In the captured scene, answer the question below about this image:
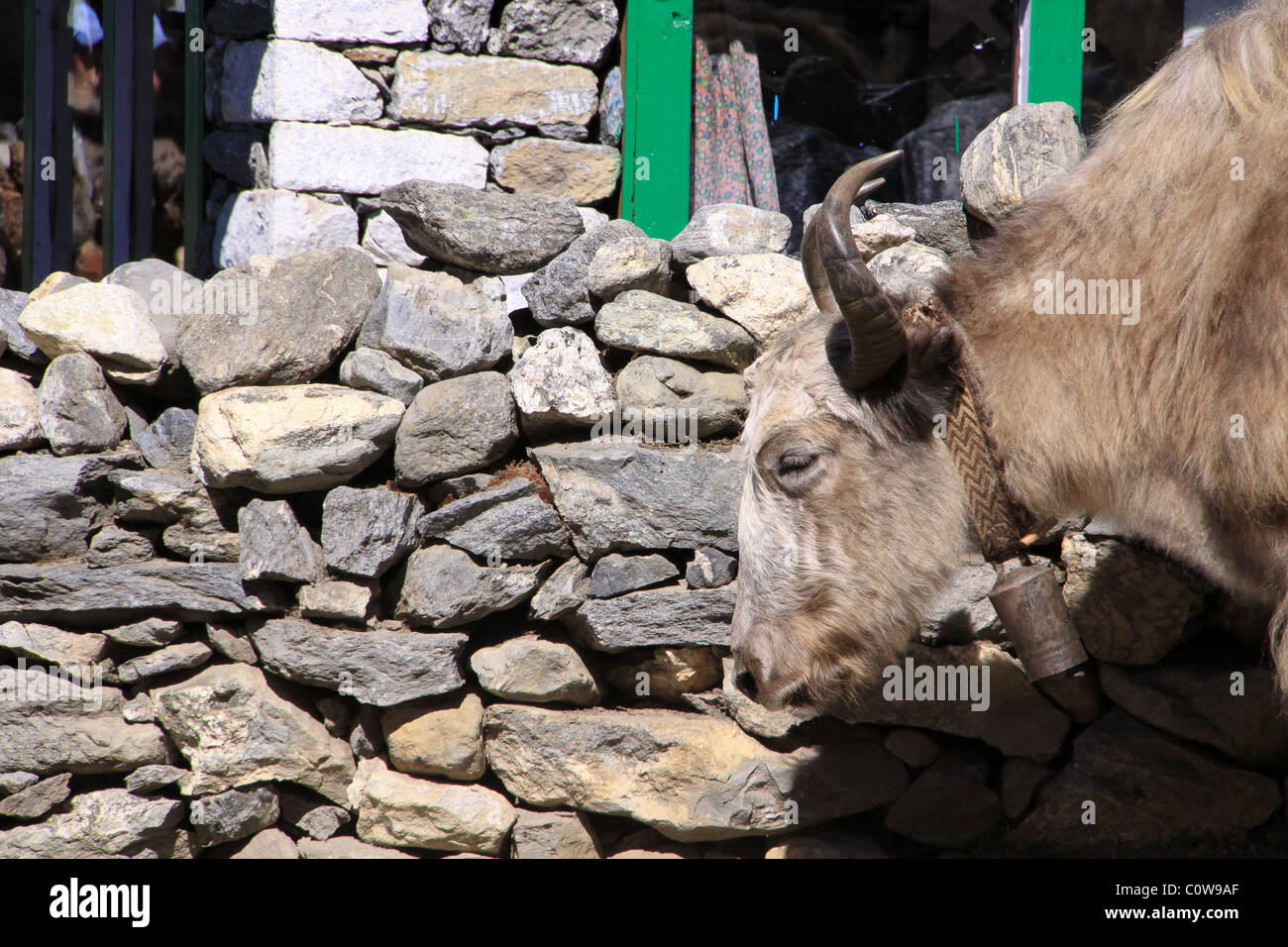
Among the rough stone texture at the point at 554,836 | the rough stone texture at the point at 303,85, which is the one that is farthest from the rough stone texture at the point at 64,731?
the rough stone texture at the point at 303,85

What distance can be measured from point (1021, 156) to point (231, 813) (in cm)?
403

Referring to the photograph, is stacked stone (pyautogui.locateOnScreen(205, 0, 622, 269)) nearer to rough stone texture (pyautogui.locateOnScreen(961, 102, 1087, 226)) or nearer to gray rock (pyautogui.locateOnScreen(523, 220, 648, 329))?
gray rock (pyautogui.locateOnScreen(523, 220, 648, 329))

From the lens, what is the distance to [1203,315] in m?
2.41

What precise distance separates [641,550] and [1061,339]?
70.0 inches

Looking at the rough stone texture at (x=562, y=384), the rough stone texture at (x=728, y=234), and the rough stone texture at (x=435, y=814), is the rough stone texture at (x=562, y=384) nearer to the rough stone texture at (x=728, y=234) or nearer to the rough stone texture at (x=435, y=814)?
the rough stone texture at (x=728, y=234)

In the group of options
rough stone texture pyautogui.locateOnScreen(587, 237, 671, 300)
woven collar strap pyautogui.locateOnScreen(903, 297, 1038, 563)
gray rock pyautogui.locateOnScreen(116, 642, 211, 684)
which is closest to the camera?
woven collar strap pyautogui.locateOnScreen(903, 297, 1038, 563)

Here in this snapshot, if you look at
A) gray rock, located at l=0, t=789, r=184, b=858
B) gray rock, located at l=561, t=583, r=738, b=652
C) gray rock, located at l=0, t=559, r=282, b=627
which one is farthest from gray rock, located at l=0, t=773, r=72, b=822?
gray rock, located at l=561, t=583, r=738, b=652

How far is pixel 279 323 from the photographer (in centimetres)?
405

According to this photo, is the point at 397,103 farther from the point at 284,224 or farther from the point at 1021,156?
the point at 1021,156

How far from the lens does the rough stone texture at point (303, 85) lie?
4.78m

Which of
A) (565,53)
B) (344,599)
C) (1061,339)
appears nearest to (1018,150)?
(1061,339)

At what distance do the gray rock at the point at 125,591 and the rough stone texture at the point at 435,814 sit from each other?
868 mm

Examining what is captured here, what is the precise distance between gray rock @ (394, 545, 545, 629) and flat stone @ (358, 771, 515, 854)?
2.14ft

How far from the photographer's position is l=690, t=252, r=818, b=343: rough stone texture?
4004mm
